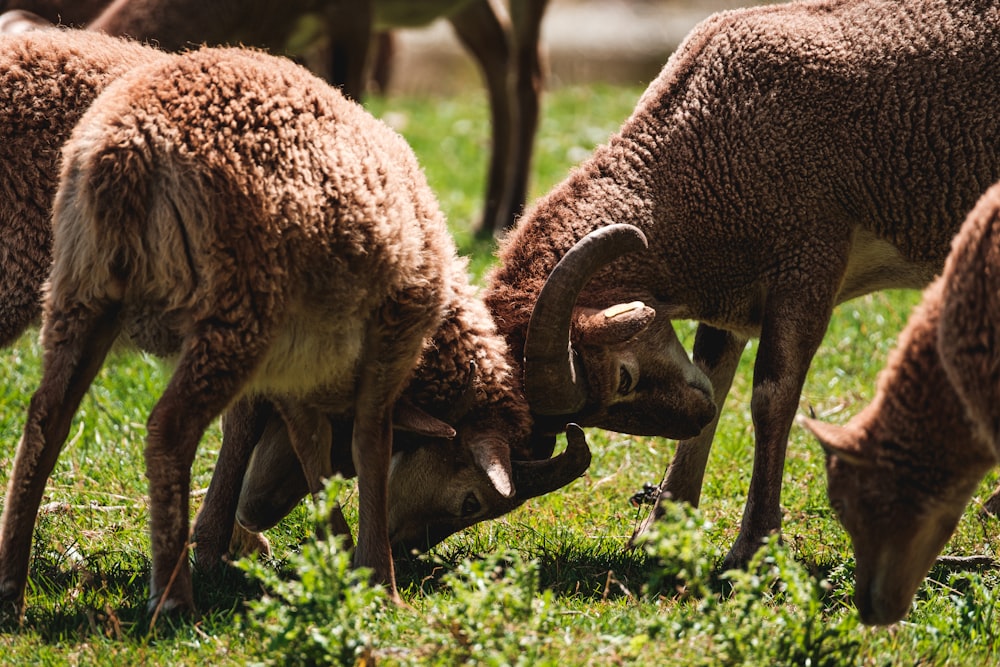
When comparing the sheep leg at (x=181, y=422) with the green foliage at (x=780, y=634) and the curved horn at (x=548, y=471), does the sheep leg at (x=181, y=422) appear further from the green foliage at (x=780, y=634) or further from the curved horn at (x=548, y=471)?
the green foliage at (x=780, y=634)

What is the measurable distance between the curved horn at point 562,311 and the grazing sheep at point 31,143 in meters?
1.80

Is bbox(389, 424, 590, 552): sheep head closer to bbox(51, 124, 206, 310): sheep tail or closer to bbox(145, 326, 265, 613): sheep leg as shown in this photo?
bbox(145, 326, 265, 613): sheep leg

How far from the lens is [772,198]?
5.44m

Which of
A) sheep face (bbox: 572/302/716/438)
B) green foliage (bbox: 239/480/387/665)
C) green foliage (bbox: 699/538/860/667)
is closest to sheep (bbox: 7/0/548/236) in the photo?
sheep face (bbox: 572/302/716/438)

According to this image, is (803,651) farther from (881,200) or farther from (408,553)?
(881,200)

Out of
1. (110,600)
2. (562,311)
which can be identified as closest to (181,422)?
(110,600)

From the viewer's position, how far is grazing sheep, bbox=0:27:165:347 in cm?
491

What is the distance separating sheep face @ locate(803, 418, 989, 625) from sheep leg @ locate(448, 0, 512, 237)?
6489 mm

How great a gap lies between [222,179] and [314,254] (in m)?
0.36

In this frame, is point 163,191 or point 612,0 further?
point 612,0

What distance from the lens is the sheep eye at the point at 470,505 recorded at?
17.3ft

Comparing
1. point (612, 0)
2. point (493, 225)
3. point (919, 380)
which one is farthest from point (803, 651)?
point (612, 0)

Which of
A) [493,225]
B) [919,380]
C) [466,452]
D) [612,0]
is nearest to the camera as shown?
[919,380]

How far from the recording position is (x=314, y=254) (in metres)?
4.27
